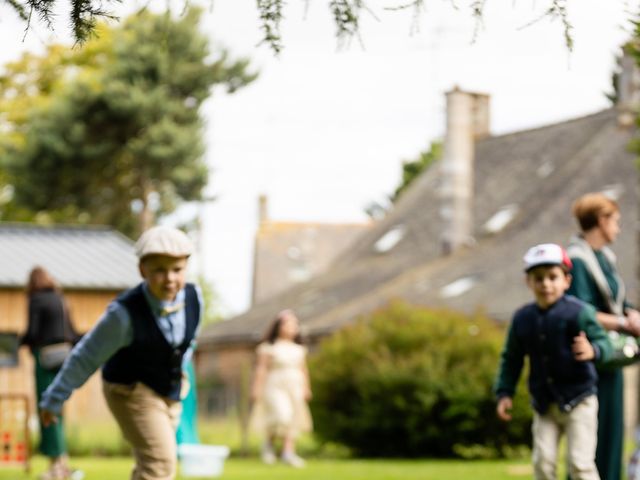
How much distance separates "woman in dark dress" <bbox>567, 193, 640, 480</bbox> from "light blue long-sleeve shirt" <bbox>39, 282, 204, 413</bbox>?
2315 millimetres

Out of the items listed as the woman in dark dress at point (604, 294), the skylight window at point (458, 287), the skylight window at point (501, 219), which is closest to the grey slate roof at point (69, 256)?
the skylight window at point (458, 287)

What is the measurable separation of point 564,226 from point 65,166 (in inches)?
644

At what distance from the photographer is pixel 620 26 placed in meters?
6.48

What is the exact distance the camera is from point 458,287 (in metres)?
43.5

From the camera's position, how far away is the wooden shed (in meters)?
32.1

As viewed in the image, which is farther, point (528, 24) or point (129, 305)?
point (129, 305)

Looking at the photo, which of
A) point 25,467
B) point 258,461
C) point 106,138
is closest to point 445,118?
point 106,138

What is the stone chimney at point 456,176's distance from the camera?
47.5m

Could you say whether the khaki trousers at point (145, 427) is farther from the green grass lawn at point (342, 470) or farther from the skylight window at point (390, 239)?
the skylight window at point (390, 239)

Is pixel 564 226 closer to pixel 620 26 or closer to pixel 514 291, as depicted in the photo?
pixel 514 291

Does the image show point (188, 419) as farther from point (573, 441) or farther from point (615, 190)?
point (615, 190)

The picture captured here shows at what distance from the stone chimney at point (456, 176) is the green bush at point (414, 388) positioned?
26.3 meters

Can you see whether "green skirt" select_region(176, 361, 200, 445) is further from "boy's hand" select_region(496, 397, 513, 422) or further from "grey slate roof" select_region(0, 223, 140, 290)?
"grey slate roof" select_region(0, 223, 140, 290)

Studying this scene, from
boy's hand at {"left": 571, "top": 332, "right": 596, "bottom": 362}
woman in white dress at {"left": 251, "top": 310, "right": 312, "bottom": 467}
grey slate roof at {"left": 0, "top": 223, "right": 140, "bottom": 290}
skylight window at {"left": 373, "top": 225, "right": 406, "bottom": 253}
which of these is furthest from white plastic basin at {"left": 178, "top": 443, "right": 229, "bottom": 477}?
skylight window at {"left": 373, "top": 225, "right": 406, "bottom": 253}
